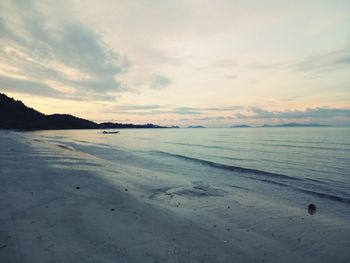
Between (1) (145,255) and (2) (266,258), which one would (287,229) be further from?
(1) (145,255)

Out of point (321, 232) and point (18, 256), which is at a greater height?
point (18, 256)

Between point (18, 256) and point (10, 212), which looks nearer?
point (18, 256)

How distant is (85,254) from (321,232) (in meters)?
7.78

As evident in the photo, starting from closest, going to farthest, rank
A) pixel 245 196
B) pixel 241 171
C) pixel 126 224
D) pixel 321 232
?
pixel 126 224
pixel 321 232
pixel 245 196
pixel 241 171

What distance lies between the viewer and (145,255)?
611 cm

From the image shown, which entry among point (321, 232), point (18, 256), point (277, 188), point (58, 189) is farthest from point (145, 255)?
point (277, 188)

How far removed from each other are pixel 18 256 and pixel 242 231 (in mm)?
6345

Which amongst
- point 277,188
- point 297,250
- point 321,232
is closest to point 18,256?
point 297,250

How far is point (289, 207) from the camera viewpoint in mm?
11938

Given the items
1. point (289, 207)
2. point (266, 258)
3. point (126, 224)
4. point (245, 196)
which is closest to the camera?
point (266, 258)

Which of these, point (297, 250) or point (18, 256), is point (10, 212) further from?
point (297, 250)

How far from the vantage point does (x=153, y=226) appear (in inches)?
323

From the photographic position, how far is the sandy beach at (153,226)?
20.3 ft

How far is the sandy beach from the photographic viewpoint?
20.3ft
